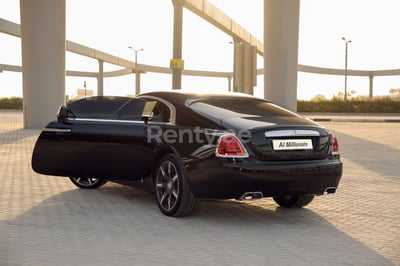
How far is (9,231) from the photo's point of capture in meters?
5.45

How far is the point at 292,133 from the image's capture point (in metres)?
5.81

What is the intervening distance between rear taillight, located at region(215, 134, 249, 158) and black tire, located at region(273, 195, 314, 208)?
5.09ft

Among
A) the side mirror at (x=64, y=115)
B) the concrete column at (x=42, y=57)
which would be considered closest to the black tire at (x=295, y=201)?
the side mirror at (x=64, y=115)

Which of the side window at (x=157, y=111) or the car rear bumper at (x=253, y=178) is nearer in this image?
the car rear bumper at (x=253, y=178)

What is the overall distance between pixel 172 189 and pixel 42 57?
1634 cm

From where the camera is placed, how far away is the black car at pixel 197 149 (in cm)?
561

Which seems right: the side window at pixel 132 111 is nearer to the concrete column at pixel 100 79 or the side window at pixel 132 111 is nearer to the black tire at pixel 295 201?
the black tire at pixel 295 201

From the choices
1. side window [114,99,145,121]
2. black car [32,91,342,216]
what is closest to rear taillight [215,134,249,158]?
black car [32,91,342,216]

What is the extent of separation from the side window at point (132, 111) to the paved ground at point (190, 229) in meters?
1.10

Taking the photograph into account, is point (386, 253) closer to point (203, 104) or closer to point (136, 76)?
point (203, 104)

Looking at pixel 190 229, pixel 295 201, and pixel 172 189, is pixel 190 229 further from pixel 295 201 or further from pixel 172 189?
pixel 295 201

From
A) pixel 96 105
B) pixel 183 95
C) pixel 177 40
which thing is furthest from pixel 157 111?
pixel 177 40

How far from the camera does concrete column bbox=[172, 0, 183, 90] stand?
28.4 metres

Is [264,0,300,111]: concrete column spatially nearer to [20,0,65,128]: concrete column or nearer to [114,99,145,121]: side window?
[20,0,65,128]: concrete column
